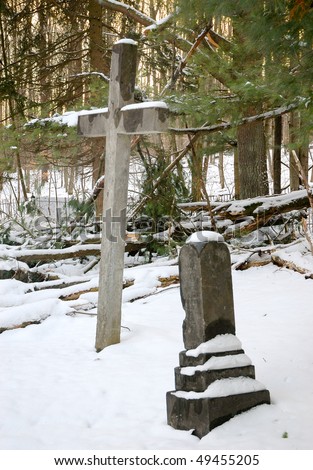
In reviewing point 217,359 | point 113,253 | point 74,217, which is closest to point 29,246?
point 74,217

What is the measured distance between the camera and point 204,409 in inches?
127

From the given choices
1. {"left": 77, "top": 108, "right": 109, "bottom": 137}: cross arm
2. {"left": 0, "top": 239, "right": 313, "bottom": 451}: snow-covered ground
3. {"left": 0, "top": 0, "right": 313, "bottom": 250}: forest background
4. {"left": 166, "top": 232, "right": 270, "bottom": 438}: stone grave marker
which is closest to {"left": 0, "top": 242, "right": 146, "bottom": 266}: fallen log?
{"left": 0, "top": 239, "right": 313, "bottom": 451}: snow-covered ground

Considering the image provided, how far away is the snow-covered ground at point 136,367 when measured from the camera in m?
3.20

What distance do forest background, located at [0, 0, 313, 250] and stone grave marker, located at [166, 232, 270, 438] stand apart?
1.65 meters

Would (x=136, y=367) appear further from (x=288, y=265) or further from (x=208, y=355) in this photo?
(x=288, y=265)

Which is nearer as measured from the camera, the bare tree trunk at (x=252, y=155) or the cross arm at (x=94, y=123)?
the cross arm at (x=94, y=123)

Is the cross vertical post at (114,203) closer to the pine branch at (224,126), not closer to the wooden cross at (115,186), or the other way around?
the wooden cross at (115,186)

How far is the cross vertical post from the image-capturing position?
196 inches

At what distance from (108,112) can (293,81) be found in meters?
1.65

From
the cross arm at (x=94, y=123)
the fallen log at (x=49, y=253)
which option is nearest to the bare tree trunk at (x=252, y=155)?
the fallen log at (x=49, y=253)

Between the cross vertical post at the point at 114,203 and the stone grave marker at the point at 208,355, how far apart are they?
5.15 feet

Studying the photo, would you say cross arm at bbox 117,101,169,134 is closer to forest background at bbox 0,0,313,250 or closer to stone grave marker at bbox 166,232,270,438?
forest background at bbox 0,0,313,250

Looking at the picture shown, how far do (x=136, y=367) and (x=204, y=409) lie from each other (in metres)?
1.29

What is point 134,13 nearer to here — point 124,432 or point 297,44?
point 297,44
